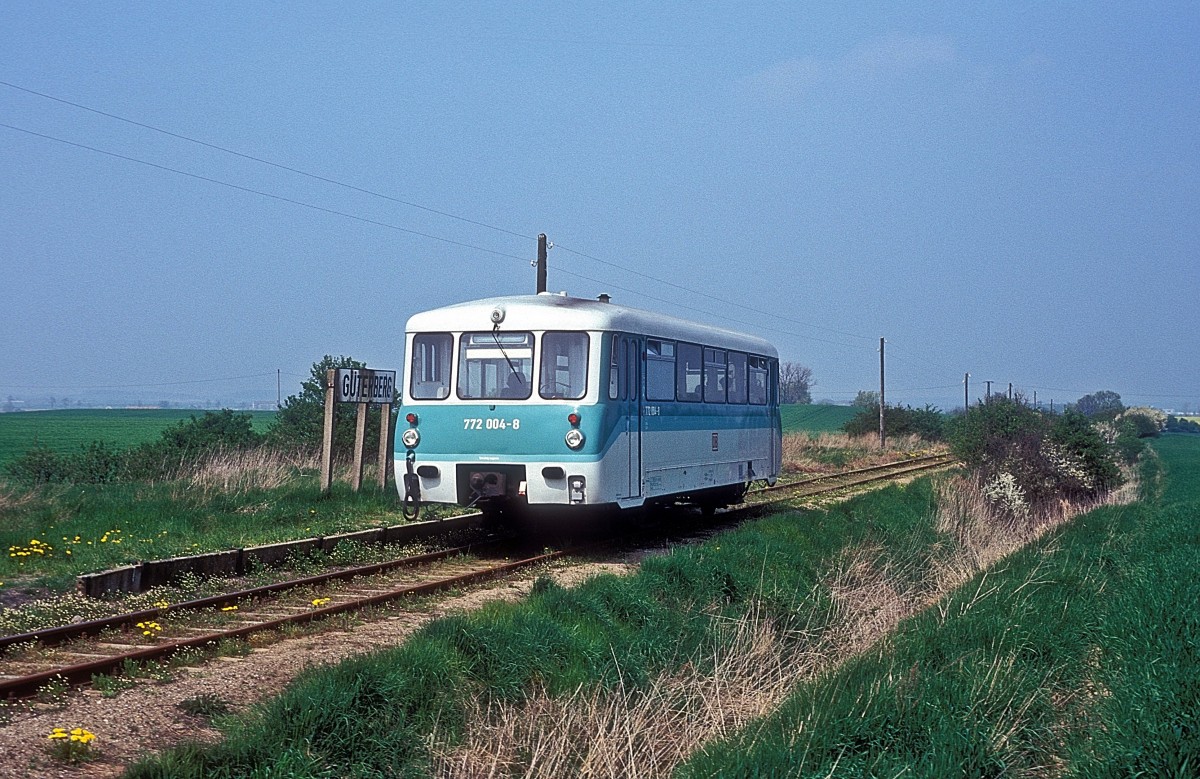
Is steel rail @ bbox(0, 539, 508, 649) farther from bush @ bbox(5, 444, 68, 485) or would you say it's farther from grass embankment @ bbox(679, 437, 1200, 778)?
bush @ bbox(5, 444, 68, 485)

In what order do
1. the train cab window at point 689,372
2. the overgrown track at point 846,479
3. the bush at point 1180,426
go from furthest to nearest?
the bush at point 1180,426, the overgrown track at point 846,479, the train cab window at point 689,372

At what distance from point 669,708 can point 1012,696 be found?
2197 mm

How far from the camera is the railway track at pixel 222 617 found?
8.22 m

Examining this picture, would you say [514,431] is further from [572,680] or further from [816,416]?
[816,416]

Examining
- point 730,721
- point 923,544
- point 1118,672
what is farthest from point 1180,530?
point 730,721

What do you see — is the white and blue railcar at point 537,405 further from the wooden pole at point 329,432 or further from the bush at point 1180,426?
the bush at point 1180,426

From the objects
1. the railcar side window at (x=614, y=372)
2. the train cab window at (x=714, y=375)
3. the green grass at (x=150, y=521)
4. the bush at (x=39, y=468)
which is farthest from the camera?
the bush at (x=39, y=468)

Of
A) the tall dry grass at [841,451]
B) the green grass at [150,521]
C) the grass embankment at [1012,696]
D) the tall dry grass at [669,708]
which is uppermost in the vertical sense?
the tall dry grass at [841,451]

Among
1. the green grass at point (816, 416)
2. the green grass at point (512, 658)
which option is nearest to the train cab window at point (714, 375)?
the green grass at point (512, 658)

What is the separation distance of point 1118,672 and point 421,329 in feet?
31.2

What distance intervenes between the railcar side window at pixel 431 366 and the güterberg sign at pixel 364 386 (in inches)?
159

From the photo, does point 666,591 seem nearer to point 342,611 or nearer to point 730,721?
point 342,611

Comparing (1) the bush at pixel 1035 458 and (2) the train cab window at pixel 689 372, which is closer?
(2) the train cab window at pixel 689 372

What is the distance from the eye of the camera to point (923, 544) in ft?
59.2
